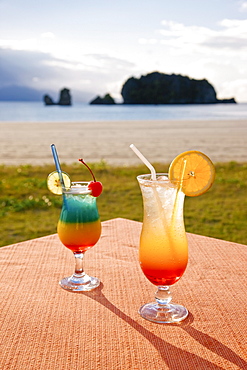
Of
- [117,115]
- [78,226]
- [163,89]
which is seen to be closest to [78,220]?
[78,226]

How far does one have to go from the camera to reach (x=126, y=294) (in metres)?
1.30

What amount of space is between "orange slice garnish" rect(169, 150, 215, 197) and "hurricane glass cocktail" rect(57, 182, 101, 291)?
0.34 metres

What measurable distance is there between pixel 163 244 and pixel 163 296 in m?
0.15

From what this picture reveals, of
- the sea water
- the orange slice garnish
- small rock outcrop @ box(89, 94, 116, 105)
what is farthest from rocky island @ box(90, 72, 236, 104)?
the orange slice garnish

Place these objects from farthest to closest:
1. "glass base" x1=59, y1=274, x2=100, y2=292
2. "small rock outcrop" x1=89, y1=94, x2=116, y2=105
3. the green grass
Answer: "small rock outcrop" x1=89, y1=94, x2=116, y2=105 → the green grass → "glass base" x1=59, y1=274, x2=100, y2=292

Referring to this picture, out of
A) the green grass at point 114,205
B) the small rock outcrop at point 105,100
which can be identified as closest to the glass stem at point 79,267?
the green grass at point 114,205

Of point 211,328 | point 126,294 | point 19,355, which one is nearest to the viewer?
point 19,355

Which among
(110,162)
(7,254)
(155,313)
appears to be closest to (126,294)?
(155,313)

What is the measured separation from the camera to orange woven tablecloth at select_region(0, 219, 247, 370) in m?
0.98

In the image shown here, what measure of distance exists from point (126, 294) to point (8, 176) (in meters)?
6.97

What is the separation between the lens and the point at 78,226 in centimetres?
141

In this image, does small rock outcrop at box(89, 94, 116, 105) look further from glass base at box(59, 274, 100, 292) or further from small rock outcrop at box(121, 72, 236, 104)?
glass base at box(59, 274, 100, 292)

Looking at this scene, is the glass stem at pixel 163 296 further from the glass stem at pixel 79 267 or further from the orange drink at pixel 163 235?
the glass stem at pixel 79 267

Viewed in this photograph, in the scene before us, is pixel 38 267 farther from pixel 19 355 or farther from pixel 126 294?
pixel 19 355
